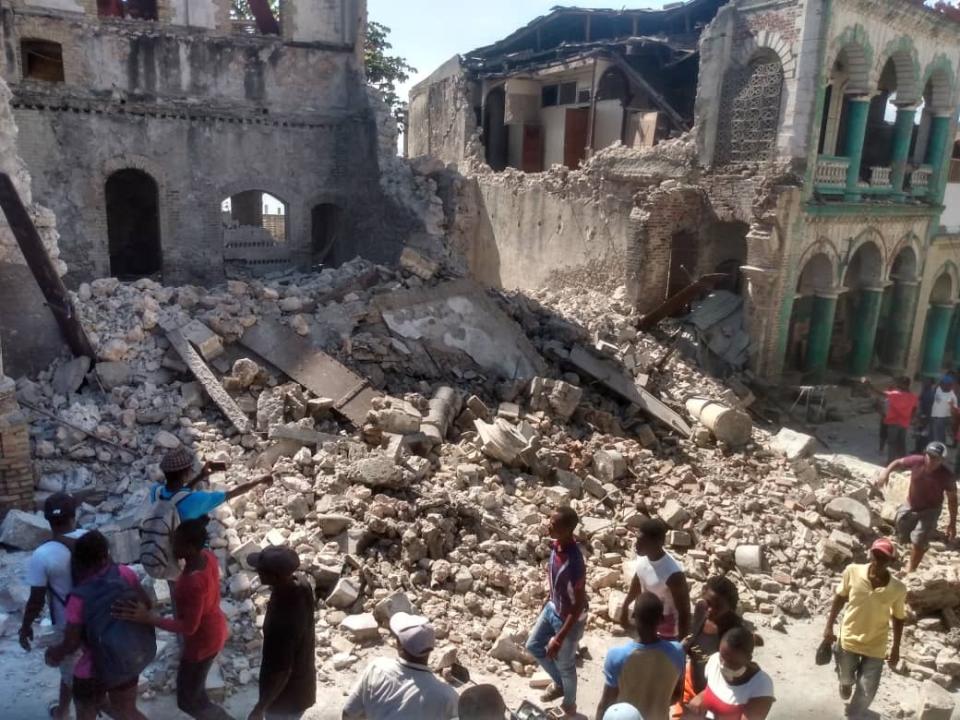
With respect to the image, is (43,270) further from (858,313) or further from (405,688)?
(858,313)

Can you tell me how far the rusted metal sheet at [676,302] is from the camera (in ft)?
48.3

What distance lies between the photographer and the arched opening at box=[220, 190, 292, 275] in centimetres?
1738

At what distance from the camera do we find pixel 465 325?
11.5 m

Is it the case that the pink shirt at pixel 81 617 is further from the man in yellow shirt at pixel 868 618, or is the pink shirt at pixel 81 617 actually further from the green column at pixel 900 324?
the green column at pixel 900 324

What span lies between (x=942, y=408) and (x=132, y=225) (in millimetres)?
16649

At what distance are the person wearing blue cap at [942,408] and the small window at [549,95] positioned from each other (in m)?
12.6

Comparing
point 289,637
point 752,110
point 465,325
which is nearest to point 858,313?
point 752,110

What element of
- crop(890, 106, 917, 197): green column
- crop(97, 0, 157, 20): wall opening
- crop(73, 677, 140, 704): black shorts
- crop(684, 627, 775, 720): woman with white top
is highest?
crop(97, 0, 157, 20): wall opening

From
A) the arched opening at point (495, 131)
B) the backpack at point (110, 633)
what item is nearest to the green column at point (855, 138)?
the arched opening at point (495, 131)

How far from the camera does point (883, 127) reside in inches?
707

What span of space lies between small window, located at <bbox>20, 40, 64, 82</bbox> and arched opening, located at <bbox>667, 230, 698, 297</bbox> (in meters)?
12.2

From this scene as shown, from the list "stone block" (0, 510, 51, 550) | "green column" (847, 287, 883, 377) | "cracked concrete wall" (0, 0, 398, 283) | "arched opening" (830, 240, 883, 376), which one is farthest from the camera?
"green column" (847, 287, 883, 377)

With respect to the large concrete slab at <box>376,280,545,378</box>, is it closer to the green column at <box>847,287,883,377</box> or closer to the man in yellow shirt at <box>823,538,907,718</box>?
the man in yellow shirt at <box>823,538,907,718</box>

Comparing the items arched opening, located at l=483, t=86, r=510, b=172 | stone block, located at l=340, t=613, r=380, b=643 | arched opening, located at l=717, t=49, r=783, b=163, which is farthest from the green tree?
stone block, located at l=340, t=613, r=380, b=643
